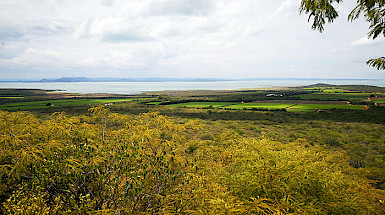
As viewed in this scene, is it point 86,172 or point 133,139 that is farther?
point 133,139

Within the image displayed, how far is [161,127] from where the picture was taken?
8.68 m

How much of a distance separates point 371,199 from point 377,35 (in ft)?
23.6

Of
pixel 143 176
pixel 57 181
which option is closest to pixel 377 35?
pixel 143 176

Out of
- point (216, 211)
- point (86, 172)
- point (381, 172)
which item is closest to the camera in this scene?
point (216, 211)

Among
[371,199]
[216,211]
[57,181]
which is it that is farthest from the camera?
[371,199]

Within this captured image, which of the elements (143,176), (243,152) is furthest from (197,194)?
(243,152)

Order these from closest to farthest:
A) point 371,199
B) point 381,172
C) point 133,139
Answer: point 133,139 → point 371,199 → point 381,172

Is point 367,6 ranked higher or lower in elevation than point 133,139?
higher

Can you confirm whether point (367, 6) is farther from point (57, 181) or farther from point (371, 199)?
point (57, 181)

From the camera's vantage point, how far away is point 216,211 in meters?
4.52

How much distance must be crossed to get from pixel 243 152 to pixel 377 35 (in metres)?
7.93

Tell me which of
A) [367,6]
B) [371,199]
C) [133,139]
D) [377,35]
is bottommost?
[371,199]

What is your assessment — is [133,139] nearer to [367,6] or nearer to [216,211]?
[216,211]

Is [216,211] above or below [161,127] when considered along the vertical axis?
below
